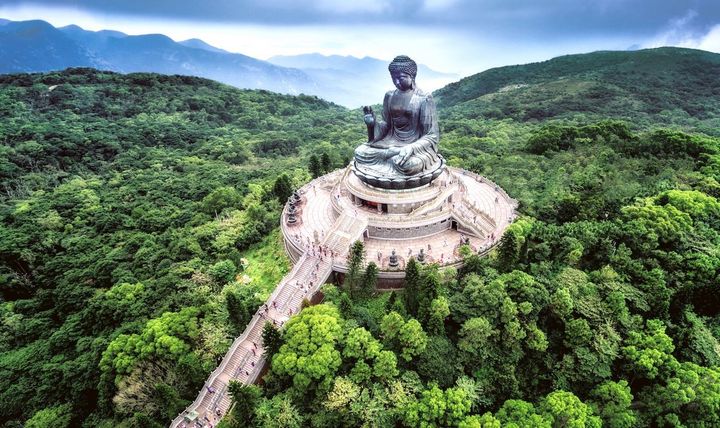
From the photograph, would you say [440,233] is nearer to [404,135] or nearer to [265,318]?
[404,135]

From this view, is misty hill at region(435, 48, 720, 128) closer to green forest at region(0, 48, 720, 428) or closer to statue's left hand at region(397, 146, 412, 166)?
green forest at region(0, 48, 720, 428)

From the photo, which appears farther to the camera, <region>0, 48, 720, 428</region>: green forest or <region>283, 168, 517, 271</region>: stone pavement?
<region>283, 168, 517, 271</region>: stone pavement

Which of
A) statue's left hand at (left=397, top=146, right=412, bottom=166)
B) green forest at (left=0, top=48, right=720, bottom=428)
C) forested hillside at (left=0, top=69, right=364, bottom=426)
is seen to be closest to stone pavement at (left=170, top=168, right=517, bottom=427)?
green forest at (left=0, top=48, right=720, bottom=428)

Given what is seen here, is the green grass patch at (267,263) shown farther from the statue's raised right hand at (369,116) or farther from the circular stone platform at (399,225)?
the statue's raised right hand at (369,116)

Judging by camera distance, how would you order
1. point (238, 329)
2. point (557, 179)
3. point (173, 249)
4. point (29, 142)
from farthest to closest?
point (29, 142), point (557, 179), point (173, 249), point (238, 329)

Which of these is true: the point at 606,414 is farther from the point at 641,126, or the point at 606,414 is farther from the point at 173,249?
the point at 641,126

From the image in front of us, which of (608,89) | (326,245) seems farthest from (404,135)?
(608,89)

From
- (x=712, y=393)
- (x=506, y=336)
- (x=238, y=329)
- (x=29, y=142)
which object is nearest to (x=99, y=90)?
(x=29, y=142)

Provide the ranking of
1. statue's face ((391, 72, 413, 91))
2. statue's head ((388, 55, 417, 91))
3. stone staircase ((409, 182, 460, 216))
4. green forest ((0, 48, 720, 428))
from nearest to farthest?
green forest ((0, 48, 720, 428))
stone staircase ((409, 182, 460, 216))
statue's head ((388, 55, 417, 91))
statue's face ((391, 72, 413, 91))
